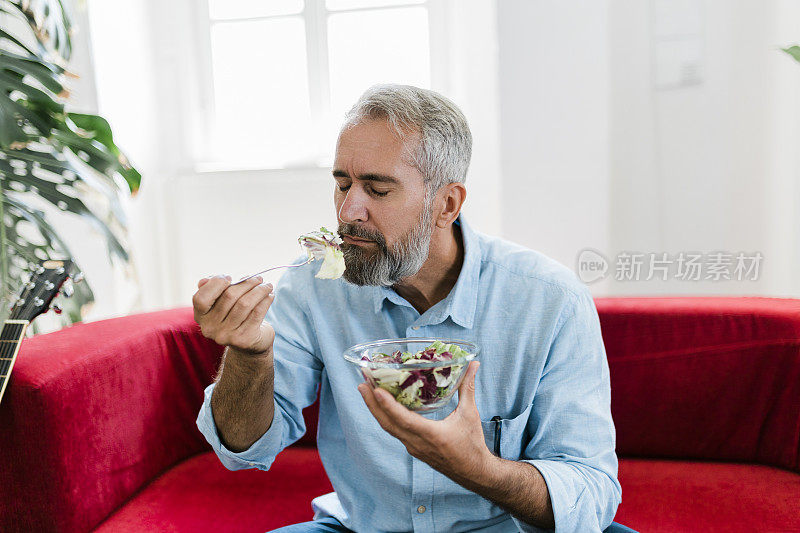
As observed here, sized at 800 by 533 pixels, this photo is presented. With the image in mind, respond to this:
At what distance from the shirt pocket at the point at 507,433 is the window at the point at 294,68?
76.6 inches

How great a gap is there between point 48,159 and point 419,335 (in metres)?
1.19

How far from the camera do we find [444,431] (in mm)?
968

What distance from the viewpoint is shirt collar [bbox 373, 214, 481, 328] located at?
1.34 metres

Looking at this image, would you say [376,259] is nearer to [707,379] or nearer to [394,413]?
[394,413]

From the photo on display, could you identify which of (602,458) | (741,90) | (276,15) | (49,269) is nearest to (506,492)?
(602,458)

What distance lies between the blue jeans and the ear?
26.3 inches

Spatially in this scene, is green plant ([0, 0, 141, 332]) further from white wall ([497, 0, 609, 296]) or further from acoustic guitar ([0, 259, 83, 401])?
white wall ([497, 0, 609, 296])

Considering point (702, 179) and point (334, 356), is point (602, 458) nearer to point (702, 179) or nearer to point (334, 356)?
point (334, 356)

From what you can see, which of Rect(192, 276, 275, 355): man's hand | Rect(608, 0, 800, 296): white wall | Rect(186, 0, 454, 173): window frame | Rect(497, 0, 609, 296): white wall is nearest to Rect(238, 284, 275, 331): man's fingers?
Rect(192, 276, 275, 355): man's hand

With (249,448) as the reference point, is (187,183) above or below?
above

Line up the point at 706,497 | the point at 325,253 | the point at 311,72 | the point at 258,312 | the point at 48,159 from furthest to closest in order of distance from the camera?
the point at 311,72, the point at 48,159, the point at 706,497, the point at 325,253, the point at 258,312

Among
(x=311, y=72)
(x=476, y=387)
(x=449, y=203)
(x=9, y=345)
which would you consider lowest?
(x=476, y=387)

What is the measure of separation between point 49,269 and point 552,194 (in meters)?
1.77

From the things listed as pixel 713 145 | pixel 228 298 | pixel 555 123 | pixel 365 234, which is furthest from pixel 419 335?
pixel 713 145
